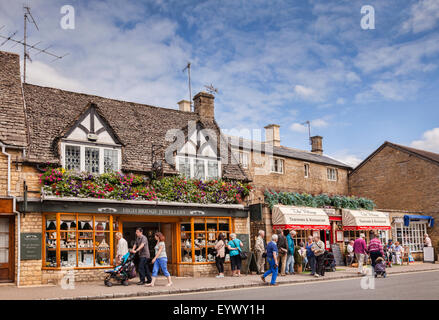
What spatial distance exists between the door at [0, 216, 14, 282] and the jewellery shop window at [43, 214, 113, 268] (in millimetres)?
1150

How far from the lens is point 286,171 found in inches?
1151

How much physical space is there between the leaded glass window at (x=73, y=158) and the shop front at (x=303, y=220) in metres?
9.04

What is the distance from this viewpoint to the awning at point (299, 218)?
2100cm

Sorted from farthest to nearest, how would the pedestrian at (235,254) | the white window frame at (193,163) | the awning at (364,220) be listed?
the awning at (364,220) → the white window frame at (193,163) → the pedestrian at (235,254)

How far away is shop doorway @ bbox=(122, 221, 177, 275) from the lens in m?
19.9

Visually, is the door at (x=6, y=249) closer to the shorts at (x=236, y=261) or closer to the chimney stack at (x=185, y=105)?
the shorts at (x=236, y=261)

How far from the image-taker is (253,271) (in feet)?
64.8

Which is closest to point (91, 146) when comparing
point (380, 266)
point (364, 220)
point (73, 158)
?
point (73, 158)

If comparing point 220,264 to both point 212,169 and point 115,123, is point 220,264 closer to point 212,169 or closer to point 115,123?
point 212,169

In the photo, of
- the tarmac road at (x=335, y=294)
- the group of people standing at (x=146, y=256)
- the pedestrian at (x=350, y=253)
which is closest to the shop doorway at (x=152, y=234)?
the group of people standing at (x=146, y=256)

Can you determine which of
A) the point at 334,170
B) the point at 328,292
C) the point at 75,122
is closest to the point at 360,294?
the point at 328,292

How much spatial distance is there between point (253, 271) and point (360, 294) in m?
8.09
